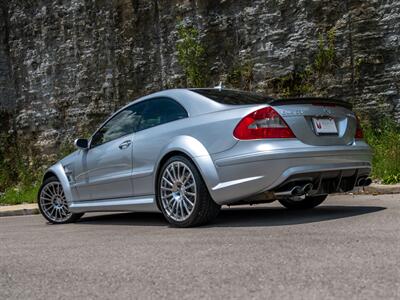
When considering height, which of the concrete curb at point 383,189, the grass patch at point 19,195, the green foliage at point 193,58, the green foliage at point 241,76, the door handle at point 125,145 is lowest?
the grass patch at point 19,195

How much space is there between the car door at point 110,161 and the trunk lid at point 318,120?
194 cm

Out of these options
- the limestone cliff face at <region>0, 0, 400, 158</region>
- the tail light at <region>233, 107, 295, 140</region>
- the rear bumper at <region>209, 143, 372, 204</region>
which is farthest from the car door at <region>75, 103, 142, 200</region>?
the limestone cliff face at <region>0, 0, 400, 158</region>

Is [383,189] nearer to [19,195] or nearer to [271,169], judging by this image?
[271,169]

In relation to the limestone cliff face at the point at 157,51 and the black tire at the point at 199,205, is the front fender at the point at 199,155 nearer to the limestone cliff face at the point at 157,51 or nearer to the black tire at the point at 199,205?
the black tire at the point at 199,205

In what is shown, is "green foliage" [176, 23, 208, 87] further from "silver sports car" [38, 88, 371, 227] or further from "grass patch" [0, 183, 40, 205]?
"silver sports car" [38, 88, 371, 227]

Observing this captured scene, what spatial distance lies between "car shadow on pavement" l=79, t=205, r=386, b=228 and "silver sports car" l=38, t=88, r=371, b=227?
28 centimetres

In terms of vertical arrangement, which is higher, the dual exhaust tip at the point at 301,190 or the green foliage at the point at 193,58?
the green foliage at the point at 193,58

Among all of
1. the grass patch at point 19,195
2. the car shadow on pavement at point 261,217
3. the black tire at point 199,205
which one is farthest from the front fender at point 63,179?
the grass patch at point 19,195

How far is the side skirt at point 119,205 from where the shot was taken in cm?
613

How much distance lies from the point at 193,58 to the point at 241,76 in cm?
124

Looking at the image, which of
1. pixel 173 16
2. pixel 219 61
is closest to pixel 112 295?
pixel 219 61

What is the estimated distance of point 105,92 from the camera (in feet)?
49.7

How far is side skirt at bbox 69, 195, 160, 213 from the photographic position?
6.13m

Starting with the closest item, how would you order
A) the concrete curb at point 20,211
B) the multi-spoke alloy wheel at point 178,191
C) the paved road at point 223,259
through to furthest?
the paved road at point 223,259 → the multi-spoke alloy wheel at point 178,191 → the concrete curb at point 20,211
